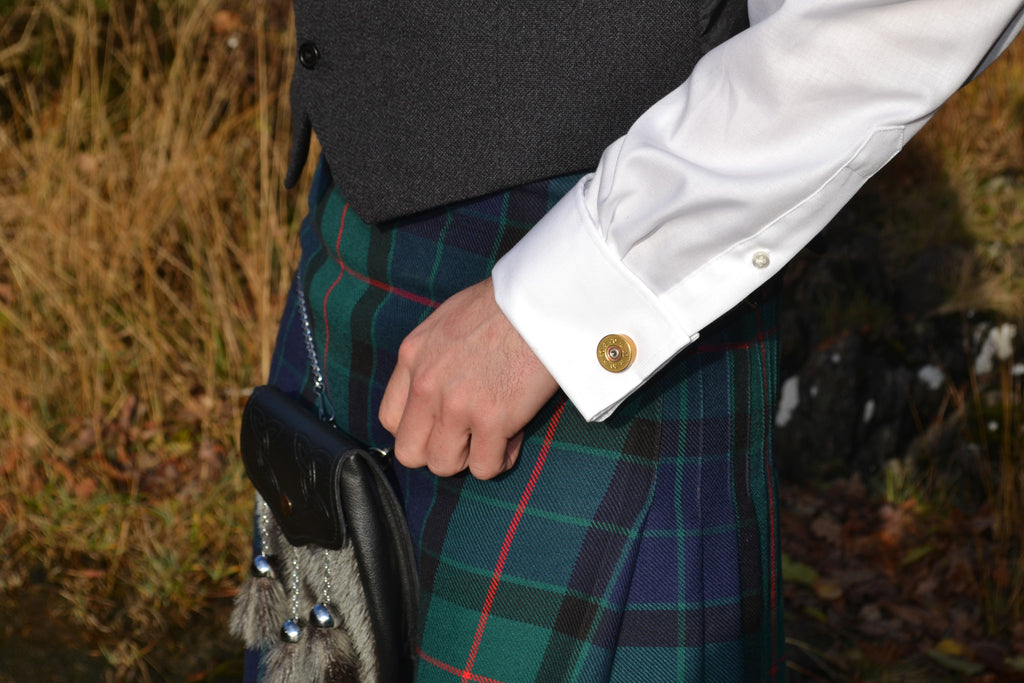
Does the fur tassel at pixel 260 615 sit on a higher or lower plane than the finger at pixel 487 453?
lower

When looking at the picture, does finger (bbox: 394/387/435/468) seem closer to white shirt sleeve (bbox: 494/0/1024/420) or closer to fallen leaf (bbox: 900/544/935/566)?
white shirt sleeve (bbox: 494/0/1024/420)

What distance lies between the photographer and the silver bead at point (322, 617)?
98cm

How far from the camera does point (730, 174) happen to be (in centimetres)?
→ 68

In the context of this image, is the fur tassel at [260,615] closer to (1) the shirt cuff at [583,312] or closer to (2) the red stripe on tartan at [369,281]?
(2) the red stripe on tartan at [369,281]

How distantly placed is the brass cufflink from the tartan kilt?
11 centimetres

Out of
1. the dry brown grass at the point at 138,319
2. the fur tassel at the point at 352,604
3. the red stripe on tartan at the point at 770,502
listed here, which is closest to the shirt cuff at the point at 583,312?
the red stripe on tartan at the point at 770,502

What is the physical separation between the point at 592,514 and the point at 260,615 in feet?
1.54

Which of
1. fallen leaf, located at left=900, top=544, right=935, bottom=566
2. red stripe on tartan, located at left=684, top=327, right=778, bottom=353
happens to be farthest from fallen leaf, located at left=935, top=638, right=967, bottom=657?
red stripe on tartan, located at left=684, top=327, right=778, bottom=353

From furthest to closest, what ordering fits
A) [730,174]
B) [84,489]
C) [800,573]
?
[800,573], [84,489], [730,174]

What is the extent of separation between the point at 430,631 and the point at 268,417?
1.06 ft

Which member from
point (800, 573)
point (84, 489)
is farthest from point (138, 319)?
point (800, 573)

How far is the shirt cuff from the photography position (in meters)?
0.73

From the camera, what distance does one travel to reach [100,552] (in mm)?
2652

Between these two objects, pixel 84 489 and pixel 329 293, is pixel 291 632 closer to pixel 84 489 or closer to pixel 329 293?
pixel 329 293
